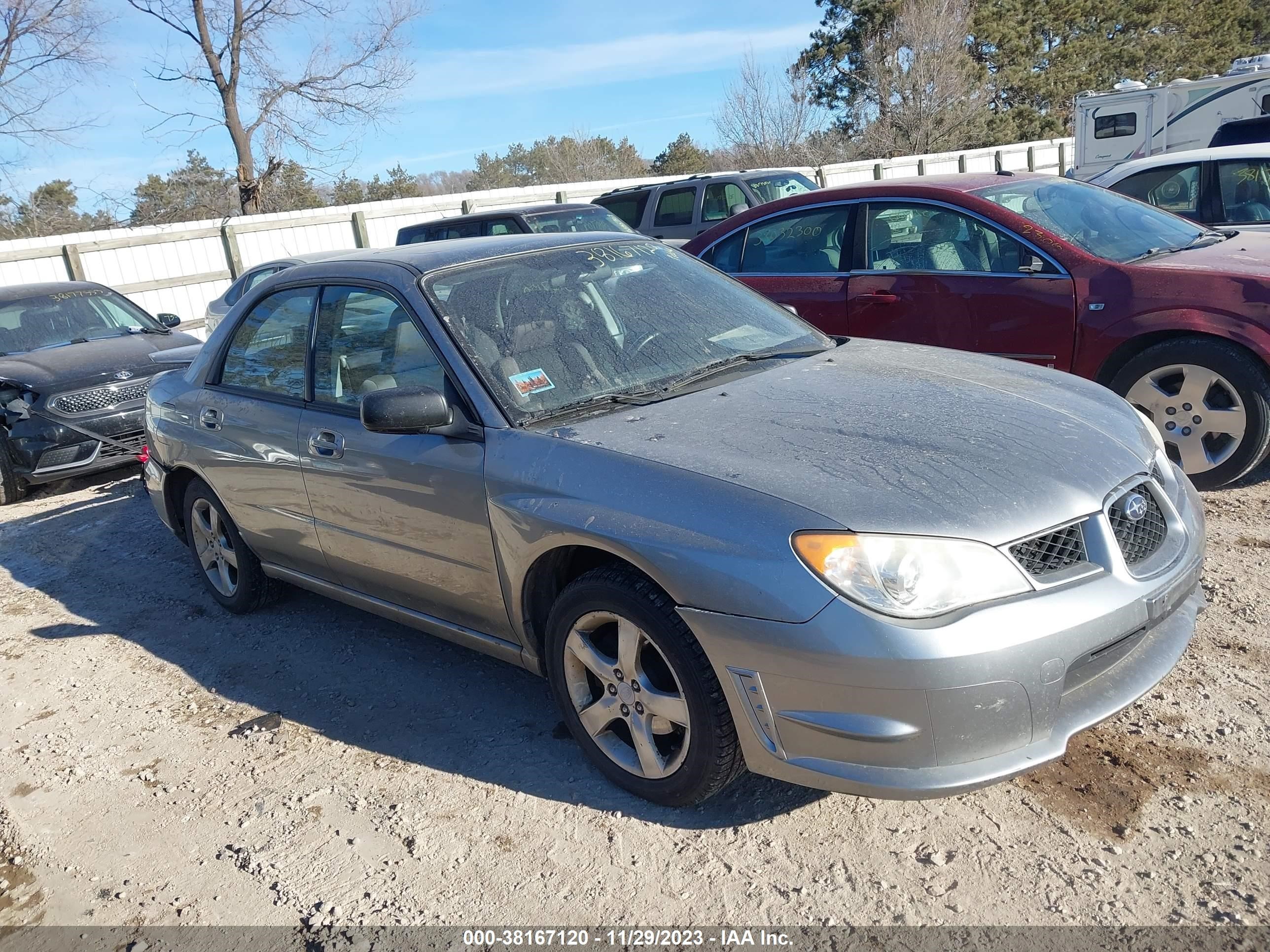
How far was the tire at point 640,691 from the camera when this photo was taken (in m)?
2.81

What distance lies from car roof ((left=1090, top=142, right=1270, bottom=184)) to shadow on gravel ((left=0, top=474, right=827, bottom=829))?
21.6ft

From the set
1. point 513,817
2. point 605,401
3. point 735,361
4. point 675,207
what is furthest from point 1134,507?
point 675,207

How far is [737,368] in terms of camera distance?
12.4ft

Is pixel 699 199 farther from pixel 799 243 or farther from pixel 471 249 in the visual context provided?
pixel 471 249

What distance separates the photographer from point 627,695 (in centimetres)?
306

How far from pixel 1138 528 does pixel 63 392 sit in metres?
8.03

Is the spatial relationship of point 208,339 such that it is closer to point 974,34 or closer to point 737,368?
point 737,368

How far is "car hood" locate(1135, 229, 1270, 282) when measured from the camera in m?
5.08

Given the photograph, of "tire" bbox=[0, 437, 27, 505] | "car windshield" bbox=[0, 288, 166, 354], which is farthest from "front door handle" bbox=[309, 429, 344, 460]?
"car windshield" bbox=[0, 288, 166, 354]

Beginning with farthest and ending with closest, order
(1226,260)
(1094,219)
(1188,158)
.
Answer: (1188,158)
(1094,219)
(1226,260)

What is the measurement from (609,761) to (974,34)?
1739 inches

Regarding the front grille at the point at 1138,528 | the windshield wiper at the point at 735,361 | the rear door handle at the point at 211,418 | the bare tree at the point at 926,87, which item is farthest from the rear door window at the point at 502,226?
the bare tree at the point at 926,87

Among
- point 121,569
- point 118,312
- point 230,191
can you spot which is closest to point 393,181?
point 230,191

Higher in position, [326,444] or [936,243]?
[936,243]
